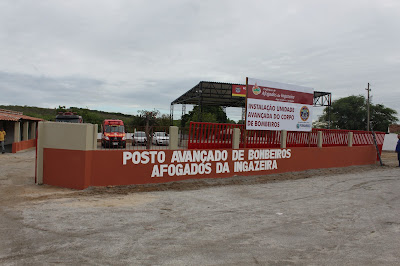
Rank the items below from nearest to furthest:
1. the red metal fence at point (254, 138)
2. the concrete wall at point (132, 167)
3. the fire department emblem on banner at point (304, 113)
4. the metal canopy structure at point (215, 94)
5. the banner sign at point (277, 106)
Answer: the concrete wall at point (132, 167) < the red metal fence at point (254, 138) < the banner sign at point (277, 106) < the fire department emblem on banner at point (304, 113) < the metal canopy structure at point (215, 94)

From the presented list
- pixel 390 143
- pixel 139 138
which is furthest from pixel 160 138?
pixel 390 143

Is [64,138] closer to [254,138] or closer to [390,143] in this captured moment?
[254,138]

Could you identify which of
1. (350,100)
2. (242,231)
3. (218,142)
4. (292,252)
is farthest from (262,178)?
(350,100)

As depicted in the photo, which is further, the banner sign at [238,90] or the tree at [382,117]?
the tree at [382,117]

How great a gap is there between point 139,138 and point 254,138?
16.7 ft

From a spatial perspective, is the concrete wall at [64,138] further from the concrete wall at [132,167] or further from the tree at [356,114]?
the tree at [356,114]

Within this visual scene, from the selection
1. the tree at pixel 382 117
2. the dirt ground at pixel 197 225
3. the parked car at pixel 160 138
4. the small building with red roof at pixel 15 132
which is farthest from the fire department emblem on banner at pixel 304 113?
the tree at pixel 382 117

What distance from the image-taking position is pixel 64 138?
29.5ft

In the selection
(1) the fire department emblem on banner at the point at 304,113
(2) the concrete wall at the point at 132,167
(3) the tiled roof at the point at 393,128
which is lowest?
(2) the concrete wall at the point at 132,167

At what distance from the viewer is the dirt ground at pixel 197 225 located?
14.3 ft

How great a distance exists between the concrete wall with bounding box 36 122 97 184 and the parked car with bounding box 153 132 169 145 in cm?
194

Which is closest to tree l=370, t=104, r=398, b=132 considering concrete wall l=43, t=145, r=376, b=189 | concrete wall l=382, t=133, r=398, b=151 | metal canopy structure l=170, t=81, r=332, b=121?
concrete wall l=382, t=133, r=398, b=151

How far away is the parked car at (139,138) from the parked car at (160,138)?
0.32 meters

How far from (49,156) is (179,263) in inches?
261
